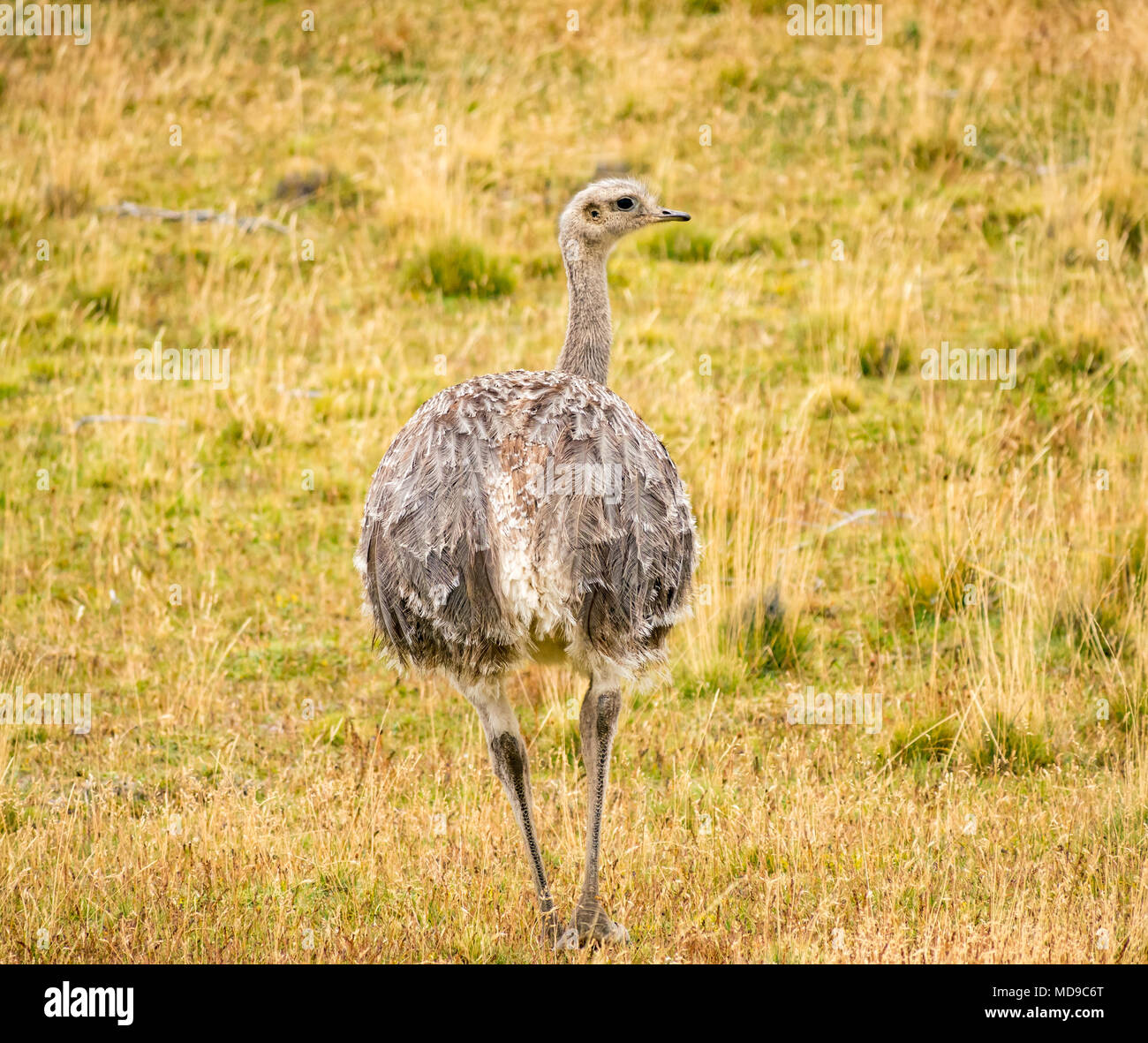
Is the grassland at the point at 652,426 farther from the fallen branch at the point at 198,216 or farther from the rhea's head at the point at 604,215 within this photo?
the rhea's head at the point at 604,215

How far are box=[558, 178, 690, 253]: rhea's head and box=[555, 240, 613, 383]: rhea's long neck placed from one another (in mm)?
66

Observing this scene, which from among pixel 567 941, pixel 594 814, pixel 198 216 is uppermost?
pixel 198 216

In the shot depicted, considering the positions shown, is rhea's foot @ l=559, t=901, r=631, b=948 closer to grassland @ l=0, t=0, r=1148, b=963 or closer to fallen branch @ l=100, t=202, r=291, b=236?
grassland @ l=0, t=0, r=1148, b=963

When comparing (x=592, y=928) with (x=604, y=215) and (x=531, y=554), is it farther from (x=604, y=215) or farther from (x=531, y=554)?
(x=604, y=215)

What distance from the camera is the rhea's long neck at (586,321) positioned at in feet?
21.3

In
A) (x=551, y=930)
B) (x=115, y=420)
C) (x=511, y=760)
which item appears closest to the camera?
(x=511, y=760)

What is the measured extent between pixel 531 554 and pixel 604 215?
8.74 feet

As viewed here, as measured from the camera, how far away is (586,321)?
6539 mm

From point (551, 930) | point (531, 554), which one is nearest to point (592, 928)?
point (551, 930)

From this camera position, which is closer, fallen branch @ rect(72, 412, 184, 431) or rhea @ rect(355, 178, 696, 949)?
rhea @ rect(355, 178, 696, 949)

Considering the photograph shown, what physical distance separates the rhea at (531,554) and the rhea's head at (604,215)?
1.47 meters

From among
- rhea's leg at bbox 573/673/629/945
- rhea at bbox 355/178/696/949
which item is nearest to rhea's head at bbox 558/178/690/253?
rhea at bbox 355/178/696/949

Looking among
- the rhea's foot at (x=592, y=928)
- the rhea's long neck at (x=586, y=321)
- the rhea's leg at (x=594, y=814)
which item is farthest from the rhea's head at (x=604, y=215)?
the rhea's foot at (x=592, y=928)

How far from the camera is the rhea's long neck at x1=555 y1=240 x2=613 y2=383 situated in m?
6.49
